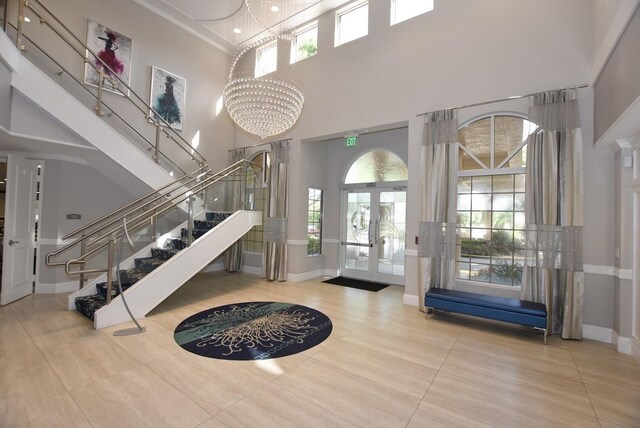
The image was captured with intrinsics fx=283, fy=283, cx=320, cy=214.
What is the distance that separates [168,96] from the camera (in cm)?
715

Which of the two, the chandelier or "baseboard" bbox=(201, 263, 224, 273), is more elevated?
the chandelier

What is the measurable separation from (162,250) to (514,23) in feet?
23.3

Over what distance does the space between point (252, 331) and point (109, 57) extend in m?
6.54

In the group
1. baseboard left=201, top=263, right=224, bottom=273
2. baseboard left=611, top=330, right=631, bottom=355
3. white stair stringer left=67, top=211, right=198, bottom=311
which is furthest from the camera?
baseboard left=201, top=263, right=224, bottom=273

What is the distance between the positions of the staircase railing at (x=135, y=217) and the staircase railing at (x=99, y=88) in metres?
0.86

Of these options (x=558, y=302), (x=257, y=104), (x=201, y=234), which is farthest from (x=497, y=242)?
(x=201, y=234)

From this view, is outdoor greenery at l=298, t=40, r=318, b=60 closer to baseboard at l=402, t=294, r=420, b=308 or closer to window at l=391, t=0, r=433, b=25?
window at l=391, t=0, r=433, b=25

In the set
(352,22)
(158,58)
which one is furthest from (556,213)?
(158,58)

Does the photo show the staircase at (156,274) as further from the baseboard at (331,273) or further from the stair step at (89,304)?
the baseboard at (331,273)

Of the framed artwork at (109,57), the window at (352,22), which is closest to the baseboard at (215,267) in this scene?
the framed artwork at (109,57)

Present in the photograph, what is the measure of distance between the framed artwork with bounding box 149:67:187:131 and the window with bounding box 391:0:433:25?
5.40m

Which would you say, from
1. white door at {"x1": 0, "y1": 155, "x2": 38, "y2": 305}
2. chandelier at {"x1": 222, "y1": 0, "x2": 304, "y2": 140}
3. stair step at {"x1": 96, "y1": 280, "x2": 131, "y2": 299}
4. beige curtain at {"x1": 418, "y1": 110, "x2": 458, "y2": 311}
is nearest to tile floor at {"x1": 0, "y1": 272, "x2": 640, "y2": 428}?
stair step at {"x1": 96, "y1": 280, "x2": 131, "y2": 299}

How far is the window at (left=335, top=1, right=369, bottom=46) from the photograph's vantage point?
6.41m

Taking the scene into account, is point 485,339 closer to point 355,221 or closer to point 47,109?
point 355,221
